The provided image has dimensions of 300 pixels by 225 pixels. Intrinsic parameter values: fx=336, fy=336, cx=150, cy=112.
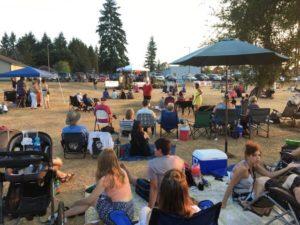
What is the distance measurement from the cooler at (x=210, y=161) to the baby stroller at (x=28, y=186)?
3.12m

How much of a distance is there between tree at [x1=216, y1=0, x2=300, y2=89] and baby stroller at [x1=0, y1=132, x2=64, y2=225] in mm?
11348

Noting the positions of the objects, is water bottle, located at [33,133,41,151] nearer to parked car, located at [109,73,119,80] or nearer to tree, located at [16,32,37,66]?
parked car, located at [109,73,119,80]

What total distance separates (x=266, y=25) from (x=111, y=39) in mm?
50629

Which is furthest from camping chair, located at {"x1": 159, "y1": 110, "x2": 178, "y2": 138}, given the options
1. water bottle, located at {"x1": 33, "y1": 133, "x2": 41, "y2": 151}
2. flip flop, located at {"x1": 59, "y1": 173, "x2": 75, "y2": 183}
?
water bottle, located at {"x1": 33, "y1": 133, "x2": 41, "y2": 151}

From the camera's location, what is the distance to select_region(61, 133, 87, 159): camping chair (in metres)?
7.48

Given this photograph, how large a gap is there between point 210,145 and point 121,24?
57417mm

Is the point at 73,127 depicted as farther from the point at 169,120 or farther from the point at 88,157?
the point at 169,120

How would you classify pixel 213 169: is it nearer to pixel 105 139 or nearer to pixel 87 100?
pixel 105 139

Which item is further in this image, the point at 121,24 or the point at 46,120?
the point at 121,24

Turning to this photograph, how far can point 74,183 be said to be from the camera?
619 centimetres

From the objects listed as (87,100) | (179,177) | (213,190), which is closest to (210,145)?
(213,190)

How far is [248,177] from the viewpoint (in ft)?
16.0

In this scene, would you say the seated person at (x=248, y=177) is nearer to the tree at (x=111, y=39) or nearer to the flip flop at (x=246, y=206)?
the flip flop at (x=246, y=206)

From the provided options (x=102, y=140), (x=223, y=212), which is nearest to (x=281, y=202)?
(x=223, y=212)
